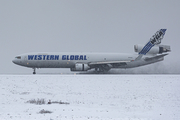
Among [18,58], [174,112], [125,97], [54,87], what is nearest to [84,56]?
[18,58]

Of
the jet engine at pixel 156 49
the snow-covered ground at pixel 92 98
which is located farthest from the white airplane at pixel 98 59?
the snow-covered ground at pixel 92 98

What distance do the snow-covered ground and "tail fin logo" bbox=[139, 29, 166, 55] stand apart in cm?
1585

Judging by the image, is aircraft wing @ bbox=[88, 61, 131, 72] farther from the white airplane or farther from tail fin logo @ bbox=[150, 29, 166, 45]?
tail fin logo @ bbox=[150, 29, 166, 45]

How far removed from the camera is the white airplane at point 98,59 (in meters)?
48.4

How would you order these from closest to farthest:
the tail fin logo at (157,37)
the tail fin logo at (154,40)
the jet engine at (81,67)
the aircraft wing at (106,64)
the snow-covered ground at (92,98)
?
the snow-covered ground at (92,98)
the jet engine at (81,67)
the aircraft wing at (106,64)
the tail fin logo at (154,40)
the tail fin logo at (157,37)

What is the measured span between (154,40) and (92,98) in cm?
3123

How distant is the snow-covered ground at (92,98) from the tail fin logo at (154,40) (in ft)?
52.0

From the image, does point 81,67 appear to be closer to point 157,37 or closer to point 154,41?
point 154,41

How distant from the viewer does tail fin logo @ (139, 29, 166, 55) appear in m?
52.1

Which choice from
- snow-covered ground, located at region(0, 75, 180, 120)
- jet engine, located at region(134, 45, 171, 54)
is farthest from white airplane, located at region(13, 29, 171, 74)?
snow-covered ground, located at region(0, 75, 180, 120)

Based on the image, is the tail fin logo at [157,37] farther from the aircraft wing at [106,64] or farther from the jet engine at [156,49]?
the aircraft wing at [106,64]

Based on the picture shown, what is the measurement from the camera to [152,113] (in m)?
21.0

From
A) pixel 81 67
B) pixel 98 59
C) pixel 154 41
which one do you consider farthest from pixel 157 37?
pixel 81 67

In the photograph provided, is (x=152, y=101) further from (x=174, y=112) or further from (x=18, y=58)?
(x=18, y=58)
